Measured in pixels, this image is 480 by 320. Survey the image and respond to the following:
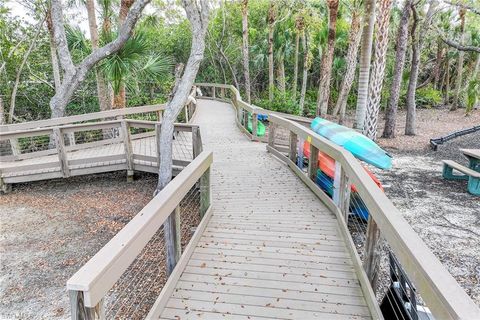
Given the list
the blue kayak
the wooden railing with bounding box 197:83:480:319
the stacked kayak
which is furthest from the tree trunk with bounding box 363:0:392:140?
the wooden railing with bounding box 197:83:480:319

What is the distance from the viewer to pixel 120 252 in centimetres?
173

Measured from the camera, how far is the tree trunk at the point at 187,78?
5.47 metres

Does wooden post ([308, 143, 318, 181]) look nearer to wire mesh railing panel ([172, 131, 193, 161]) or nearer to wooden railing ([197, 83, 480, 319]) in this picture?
wooden railing ([197, 83, 480, 319])

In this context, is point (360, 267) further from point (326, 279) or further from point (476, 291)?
point (476, 291)

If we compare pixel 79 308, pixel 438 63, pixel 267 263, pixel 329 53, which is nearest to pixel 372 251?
pixel 267 263

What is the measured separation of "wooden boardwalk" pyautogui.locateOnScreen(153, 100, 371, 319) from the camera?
2.44 metres

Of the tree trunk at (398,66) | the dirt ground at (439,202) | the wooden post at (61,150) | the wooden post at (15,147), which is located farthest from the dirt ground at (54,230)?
the tree trunk at (398,66)

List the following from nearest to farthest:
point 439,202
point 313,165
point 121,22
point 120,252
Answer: point 120,252 → point 313,165 → point 439,202 → point 121,22

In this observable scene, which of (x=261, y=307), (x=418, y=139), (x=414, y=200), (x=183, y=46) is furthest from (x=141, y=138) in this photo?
(x=183, y=46)

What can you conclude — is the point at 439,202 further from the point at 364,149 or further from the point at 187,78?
the point at 187,78

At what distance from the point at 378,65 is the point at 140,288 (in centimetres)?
902

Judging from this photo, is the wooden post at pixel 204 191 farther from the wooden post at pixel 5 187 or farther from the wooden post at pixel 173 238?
the wooden post at pixel 5 187

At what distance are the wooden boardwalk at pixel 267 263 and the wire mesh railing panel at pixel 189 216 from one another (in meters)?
0.83

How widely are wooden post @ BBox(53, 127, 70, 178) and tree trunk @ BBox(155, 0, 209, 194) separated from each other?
242 centimetres
